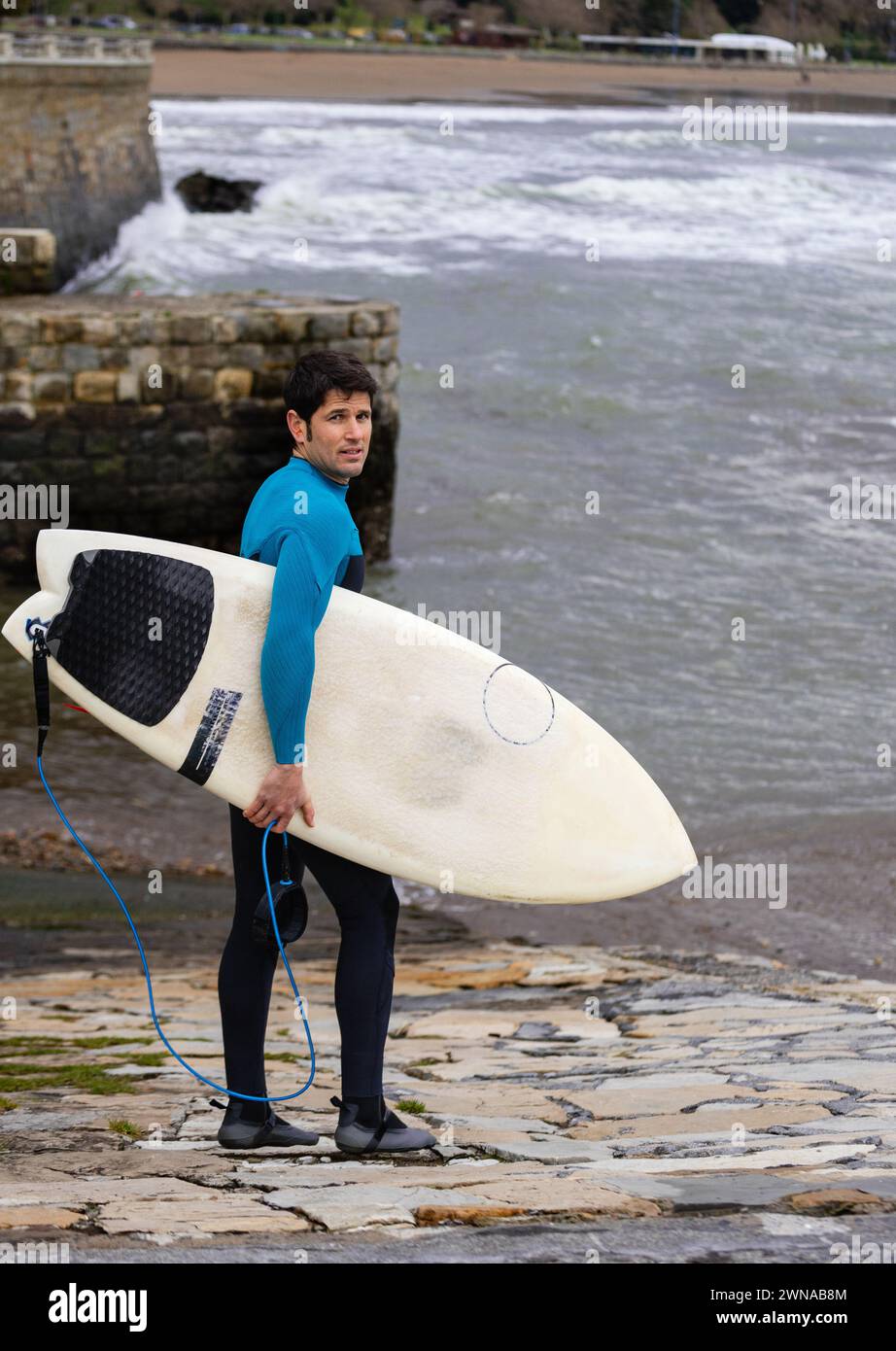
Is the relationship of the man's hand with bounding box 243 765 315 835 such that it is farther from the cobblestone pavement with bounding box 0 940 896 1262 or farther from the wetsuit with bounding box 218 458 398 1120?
the cobblestone pavement with bounding box 0 940 896 1262

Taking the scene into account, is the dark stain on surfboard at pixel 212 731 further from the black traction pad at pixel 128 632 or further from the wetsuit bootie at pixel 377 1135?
the wetsuit bootie at pixel 377 1135

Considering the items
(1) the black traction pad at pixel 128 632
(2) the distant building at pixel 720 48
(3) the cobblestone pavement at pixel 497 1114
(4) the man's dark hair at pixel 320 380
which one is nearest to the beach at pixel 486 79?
(2) the distant building at pixel 720 48

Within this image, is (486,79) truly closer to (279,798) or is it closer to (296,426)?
(296,426)

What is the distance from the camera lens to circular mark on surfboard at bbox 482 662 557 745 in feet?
10.8

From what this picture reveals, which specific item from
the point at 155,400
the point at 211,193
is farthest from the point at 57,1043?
the point at 211,193

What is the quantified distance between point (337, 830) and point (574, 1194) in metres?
0.87

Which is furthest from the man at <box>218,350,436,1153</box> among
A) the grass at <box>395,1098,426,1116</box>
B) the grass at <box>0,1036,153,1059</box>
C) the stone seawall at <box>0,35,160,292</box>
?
the stone seawall at <box>0,35,160,292</box>

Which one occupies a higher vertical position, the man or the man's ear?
the man's ear

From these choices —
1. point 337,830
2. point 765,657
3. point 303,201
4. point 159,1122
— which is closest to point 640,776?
point 337,830

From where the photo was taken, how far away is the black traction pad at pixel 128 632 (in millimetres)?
3189

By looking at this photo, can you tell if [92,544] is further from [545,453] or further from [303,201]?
[303,201]

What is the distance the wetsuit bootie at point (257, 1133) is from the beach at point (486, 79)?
193 feet

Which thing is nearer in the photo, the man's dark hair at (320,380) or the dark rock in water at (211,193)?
the man's dark hair at (320,380)

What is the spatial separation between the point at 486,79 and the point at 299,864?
247ft
